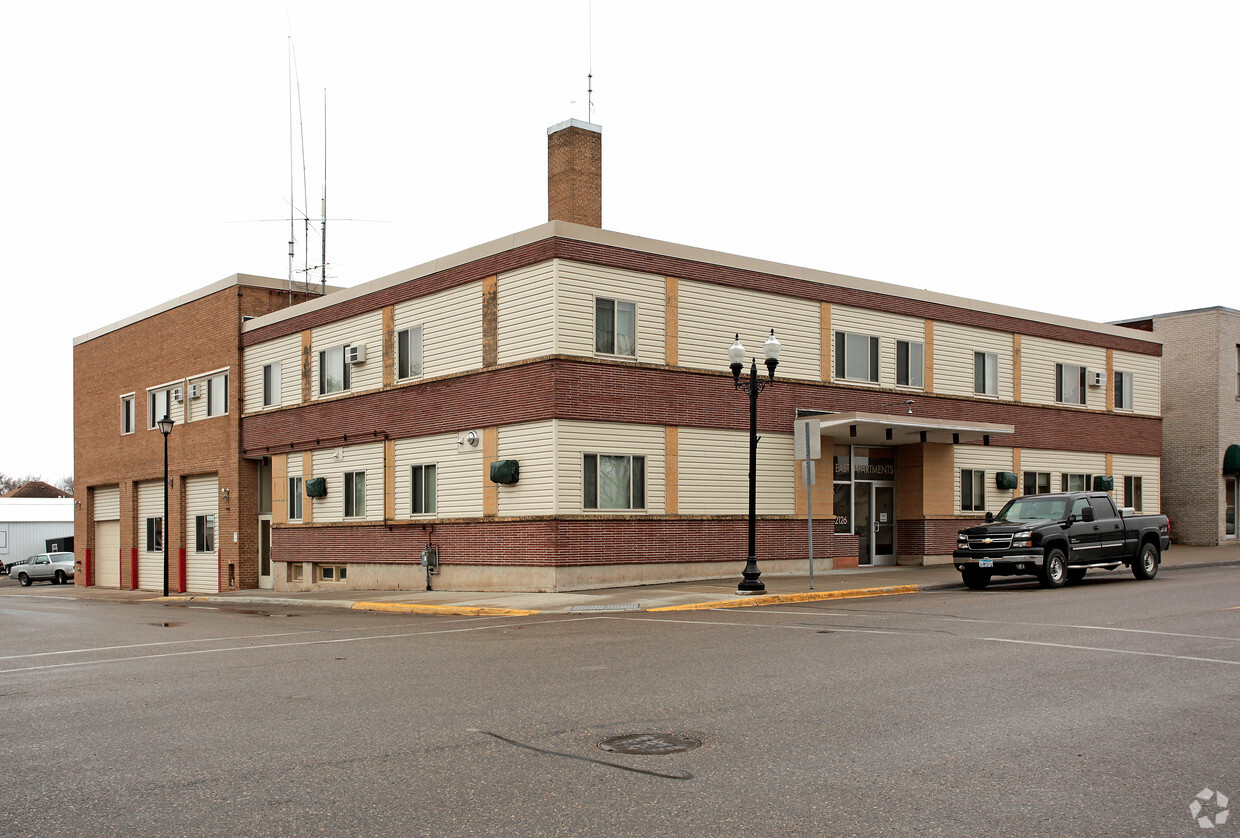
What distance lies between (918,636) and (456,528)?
15.2m

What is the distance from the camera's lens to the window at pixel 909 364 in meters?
31.3

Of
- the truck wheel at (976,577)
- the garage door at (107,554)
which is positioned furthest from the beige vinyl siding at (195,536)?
the truck wheel at (976,577)

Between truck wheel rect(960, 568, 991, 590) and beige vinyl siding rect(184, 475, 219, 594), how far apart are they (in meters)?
25.6

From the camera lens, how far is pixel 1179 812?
6.10 metres

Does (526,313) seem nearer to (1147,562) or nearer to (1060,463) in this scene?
(1147,562)

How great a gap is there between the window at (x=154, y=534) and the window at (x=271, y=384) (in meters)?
9.65

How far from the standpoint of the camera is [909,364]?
104 ft

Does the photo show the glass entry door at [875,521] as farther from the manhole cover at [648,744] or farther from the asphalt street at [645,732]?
the manhole cover at [648,744]

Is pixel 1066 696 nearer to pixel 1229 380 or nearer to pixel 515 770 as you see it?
pixel 515 770

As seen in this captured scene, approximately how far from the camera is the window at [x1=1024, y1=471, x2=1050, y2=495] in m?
34.5

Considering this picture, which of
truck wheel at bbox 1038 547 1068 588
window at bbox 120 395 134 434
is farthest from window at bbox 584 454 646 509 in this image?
window at bbox 120 395 134 434

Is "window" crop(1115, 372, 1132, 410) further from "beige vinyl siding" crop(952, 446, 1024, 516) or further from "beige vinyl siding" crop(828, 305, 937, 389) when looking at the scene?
"beige vinyl siding" crop(828, 305, 937, 389)

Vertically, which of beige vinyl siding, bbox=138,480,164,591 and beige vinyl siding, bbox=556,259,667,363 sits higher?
beige vinyl siding, bbox=556,259,667,363

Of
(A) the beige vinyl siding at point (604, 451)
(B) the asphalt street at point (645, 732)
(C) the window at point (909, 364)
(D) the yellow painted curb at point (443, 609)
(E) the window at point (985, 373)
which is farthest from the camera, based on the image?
(E) the window at point (985, 373)
